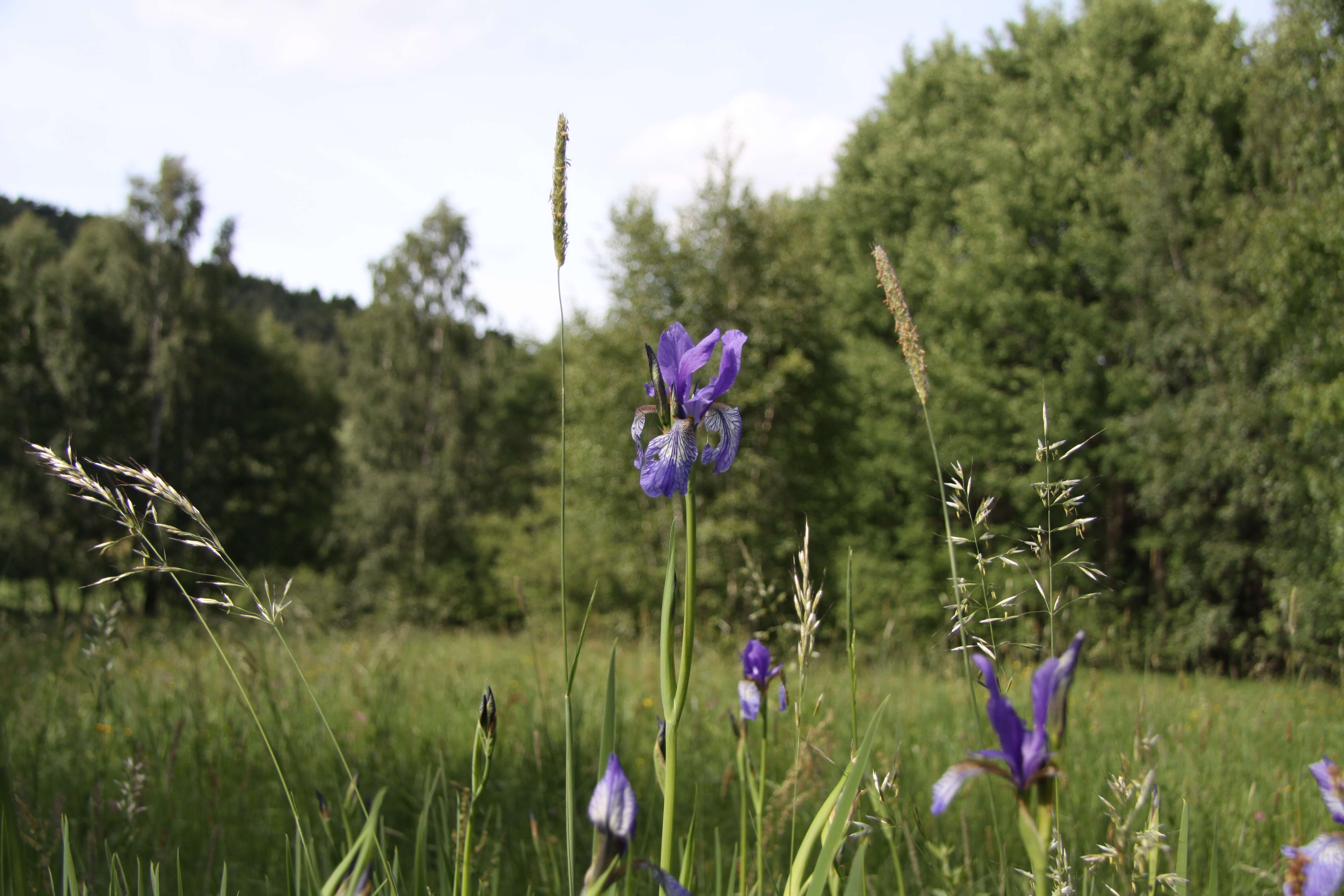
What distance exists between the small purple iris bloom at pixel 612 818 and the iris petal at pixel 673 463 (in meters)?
0.37

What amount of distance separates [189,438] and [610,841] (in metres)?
24.7

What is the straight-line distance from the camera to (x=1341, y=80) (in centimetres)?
1128

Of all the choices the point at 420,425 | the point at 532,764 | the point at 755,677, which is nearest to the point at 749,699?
the point at 755,677

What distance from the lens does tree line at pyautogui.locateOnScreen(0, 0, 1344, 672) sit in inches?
496

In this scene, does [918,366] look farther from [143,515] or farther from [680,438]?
[143,515]

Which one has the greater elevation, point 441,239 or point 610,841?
point 441,239

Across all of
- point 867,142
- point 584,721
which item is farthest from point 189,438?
point 584,721

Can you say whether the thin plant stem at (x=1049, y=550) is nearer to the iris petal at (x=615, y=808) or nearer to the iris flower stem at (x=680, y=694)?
the iris flower stem at (x=680, y=694)

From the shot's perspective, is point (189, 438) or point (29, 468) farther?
point (189, 438)

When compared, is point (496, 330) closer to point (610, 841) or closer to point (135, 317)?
point (135, 317)

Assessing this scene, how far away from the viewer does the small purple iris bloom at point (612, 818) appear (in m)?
0.71

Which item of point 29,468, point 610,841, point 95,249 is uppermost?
point 95,249

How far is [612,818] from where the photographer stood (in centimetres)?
71

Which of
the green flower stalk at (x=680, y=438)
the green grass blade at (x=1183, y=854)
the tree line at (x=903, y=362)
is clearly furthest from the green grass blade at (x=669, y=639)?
the tree line at (x=903, y=362)
